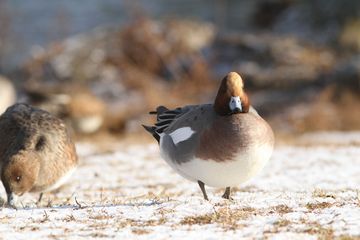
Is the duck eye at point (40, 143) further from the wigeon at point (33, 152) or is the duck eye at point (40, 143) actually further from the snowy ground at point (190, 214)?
the snowy ground at point (190, 214)

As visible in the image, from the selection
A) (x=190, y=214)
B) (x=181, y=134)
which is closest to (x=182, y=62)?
(x=181, y=134)

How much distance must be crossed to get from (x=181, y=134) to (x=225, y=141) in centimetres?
59

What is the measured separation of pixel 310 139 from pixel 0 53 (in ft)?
39.3

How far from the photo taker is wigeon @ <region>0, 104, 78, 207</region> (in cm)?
637

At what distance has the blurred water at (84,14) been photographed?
993 inches

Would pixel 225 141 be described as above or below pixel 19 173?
above

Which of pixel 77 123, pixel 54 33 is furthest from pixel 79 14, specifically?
pixel 77 123

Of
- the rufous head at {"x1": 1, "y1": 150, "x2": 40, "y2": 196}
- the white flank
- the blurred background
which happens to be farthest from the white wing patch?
the blurred background

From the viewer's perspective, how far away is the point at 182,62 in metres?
20.1

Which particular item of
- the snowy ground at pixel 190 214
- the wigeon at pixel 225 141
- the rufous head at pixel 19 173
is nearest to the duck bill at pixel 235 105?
the wigeon at pixel 225 141

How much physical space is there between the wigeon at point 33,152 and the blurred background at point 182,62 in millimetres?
6892

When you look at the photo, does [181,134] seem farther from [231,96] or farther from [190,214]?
[190,214]

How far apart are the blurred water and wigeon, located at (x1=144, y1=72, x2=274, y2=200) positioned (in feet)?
60.5

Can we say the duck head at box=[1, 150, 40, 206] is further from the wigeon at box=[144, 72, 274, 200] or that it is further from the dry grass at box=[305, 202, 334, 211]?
the dry grass at box=[305, 202, 334, 211]
